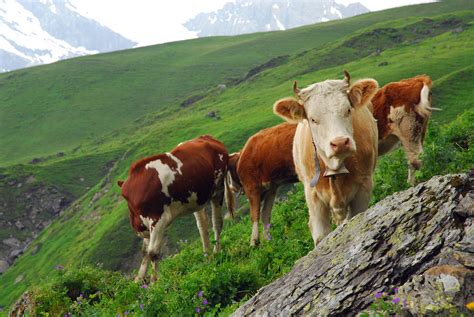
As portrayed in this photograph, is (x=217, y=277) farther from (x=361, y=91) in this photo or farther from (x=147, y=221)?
(x=147, y=221)

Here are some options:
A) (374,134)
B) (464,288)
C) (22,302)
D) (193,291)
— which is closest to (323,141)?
(374,134)

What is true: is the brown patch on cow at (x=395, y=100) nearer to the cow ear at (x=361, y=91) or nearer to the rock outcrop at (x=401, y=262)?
the cow ear at (x=361, y=91)

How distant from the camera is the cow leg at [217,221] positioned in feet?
46.7

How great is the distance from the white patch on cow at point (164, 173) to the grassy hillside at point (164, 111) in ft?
7.15

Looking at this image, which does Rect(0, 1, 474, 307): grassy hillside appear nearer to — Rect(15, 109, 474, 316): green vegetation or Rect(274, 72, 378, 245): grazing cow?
Rect(15, 109, 474, 316): green vegetation

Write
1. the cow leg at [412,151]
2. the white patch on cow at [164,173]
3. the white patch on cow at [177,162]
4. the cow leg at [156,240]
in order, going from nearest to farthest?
1. the cow leg at [156,240]
2. the white patch on cow at [164,173]
3. the cow leg at [412,151]
4. the white patch on cow at [177,162]

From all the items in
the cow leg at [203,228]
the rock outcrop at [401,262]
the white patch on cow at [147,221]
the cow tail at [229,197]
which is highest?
the rock outcrop at [401,262]

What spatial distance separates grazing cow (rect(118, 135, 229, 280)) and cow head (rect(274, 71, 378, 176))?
6.22 m

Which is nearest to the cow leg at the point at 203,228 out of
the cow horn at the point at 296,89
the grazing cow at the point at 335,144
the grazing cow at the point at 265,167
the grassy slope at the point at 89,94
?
the grazing cow at the point at 265,167

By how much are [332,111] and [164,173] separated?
7.13 m

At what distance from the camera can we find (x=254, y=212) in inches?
558

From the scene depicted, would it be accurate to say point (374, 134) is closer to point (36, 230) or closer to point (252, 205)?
point (252, 205)

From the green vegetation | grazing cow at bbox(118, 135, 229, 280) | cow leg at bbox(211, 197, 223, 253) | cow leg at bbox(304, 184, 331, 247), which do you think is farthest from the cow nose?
cow leg at bbox(211, 197, 223, 253)

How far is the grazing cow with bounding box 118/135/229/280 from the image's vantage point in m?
13.1
